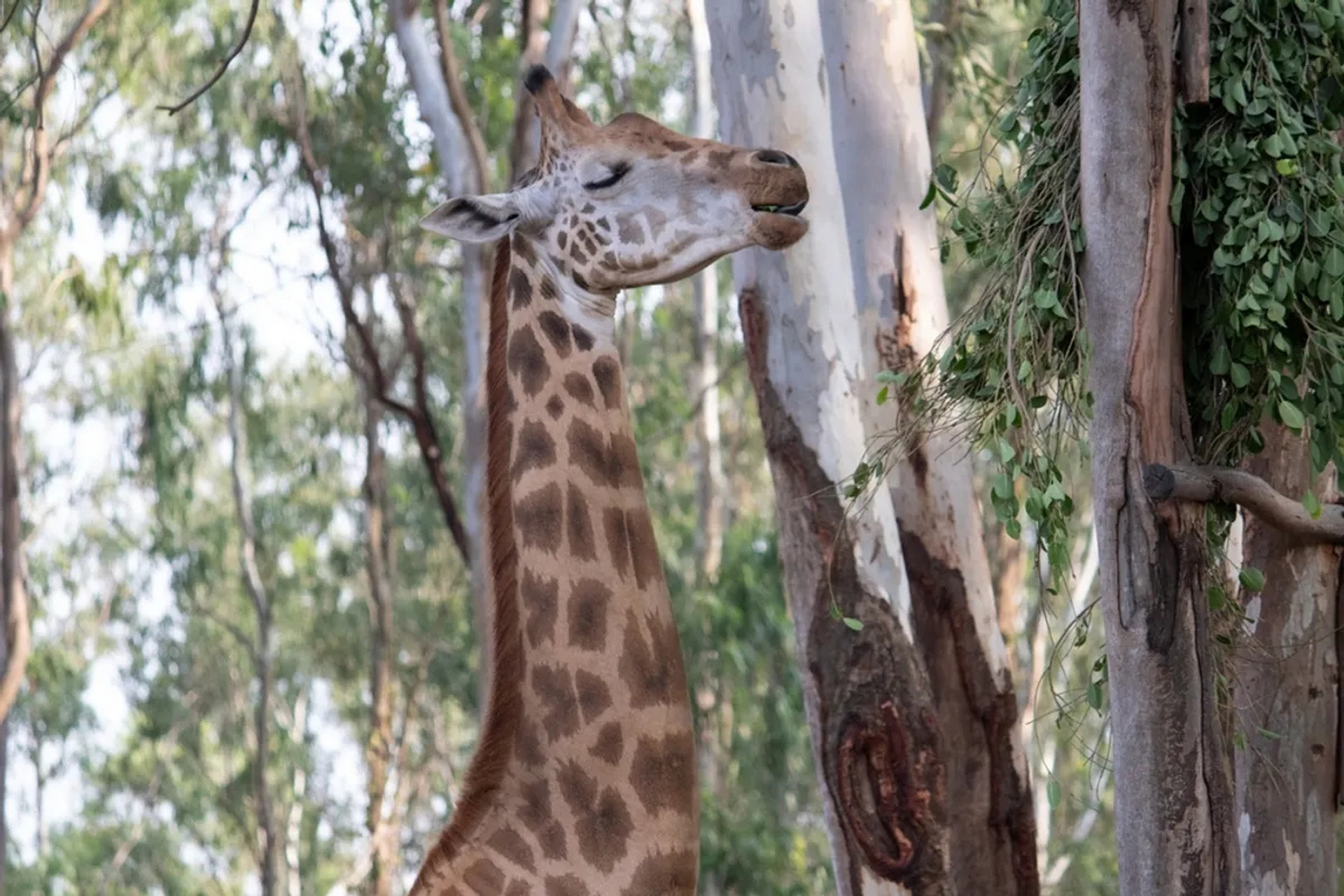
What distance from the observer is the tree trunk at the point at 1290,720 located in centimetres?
467

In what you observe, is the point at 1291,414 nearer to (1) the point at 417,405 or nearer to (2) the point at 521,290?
(2) the point at 521,290

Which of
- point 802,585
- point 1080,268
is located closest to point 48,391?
point 802,585

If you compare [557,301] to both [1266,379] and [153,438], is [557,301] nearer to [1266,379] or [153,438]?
[1266,379]

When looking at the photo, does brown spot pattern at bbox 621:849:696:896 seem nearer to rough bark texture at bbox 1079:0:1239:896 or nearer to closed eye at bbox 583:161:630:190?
rough bark texture at bbox 1079:0:1239:896

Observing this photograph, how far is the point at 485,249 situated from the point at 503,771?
7.38m

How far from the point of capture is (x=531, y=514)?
3826mm

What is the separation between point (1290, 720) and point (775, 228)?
195 cm

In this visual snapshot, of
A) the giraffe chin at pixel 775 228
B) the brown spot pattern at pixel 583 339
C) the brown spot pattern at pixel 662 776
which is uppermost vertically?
the giraffe chin at pixel 775 228

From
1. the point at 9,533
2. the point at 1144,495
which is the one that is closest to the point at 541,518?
the point at 1144,495

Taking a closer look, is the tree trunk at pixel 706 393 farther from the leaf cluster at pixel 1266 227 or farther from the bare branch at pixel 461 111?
the leaf cluster at pixel 1266 227

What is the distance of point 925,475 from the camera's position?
18.3ft

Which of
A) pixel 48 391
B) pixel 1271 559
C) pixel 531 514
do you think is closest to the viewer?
pixel 531 514

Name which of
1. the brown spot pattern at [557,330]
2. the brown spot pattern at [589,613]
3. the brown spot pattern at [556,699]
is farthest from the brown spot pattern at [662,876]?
the brown spot pattern at [557,330]

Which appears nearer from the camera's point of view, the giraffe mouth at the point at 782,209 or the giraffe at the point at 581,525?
the giraffe at the point at 581,525
